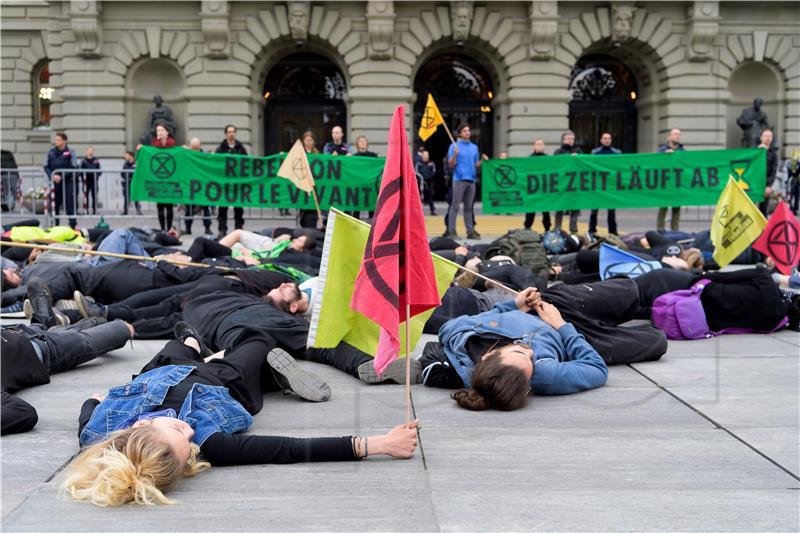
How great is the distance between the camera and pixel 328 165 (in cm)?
1642

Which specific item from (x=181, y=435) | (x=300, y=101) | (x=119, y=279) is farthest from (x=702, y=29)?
(x=181, y=435)

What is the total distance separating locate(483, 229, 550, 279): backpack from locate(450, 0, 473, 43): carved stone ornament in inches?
695

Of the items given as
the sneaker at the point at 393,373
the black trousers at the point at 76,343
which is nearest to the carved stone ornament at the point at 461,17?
the black trousers at the point at 76,343

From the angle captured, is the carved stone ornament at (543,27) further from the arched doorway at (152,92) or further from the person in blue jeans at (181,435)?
the person in blue jeans at (181,435)

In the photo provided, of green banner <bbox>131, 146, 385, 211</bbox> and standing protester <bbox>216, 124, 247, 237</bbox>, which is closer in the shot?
green banner <bbox>131, 146, 385, 211</bbox>

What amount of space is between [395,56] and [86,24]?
891 cm

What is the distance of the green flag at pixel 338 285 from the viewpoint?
505 cm

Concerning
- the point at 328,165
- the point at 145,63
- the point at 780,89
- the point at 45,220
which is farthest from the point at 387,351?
the point at 780,89

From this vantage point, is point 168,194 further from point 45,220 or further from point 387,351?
point 387,351

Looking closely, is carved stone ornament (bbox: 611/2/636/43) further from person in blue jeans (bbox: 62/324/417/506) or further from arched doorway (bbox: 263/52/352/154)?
person in blue jeans (bbox: 62/324/417/506)

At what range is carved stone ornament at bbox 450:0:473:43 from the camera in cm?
2675

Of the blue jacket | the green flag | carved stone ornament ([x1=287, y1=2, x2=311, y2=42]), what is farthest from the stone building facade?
the green flag

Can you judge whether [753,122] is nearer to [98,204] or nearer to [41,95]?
[98,204]

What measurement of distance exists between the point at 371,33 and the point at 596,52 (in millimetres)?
7686
